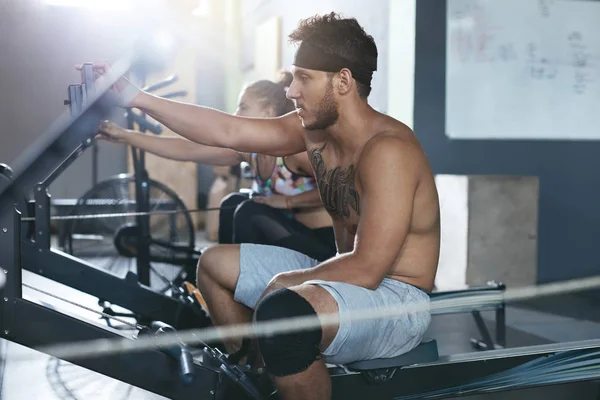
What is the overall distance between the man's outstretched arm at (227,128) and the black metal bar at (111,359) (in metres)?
0.54

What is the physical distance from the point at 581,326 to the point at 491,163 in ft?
4.50

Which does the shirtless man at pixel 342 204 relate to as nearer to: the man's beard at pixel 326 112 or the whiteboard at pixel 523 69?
the man's beard at pixel 326 112

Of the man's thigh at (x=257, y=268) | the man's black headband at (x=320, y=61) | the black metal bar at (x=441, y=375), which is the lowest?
the black metal bar at (x=441, y=375)

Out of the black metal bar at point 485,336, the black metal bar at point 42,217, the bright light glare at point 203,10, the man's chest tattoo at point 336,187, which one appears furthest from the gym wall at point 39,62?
the man's chest tattoo at point 336,187

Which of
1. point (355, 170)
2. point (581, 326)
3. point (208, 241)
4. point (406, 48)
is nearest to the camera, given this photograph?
point (355, 170)

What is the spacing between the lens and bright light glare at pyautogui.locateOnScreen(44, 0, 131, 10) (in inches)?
280

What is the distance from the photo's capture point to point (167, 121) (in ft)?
6.21

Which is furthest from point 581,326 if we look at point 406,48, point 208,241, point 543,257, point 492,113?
point 208,241

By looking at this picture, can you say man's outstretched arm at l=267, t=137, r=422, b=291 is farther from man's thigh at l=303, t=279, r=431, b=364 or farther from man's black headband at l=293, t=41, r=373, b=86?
man's black headband at l=293, t=41, r=373, b=86

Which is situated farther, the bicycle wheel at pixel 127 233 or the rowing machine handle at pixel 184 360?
the bicycle wheel at pixel 127 233

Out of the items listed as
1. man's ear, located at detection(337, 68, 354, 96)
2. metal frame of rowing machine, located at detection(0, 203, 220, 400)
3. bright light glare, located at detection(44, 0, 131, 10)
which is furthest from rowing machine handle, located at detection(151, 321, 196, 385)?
bright light glare, located at detection(44, 0, 131, 10)

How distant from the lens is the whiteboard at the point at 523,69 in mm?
4332

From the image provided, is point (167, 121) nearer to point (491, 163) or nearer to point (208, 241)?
point (491, 163)

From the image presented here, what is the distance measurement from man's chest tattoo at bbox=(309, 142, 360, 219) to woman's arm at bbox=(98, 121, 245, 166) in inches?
29.8
